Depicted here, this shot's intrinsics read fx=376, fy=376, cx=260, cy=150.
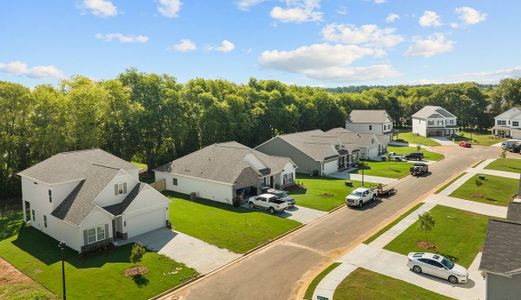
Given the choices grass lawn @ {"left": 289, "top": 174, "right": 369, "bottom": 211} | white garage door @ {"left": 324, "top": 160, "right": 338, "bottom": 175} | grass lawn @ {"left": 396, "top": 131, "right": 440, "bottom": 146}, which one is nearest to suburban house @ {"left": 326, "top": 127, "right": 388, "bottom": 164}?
white garage door @ {"left": 324, "top": 160, "right": 338, "bottom": 175}

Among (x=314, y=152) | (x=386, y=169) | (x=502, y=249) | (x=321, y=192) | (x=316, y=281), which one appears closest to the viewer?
(x=502, y=249)

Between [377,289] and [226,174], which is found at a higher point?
[226,174]

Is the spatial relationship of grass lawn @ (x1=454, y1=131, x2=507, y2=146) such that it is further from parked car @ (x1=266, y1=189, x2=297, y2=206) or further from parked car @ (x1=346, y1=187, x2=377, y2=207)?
parked car @ (x1=266, y1=189, x2=297, y2=206)

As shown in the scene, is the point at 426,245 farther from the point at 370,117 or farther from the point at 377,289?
the point at 370,117

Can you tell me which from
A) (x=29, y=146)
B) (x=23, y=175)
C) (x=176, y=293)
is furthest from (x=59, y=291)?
(x=29, y=146)

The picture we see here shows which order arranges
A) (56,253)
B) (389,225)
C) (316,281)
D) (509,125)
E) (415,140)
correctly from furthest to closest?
1. (509,125)
2. (415,140)
3. (389,225)
4. (56,253)
5. (316,281)

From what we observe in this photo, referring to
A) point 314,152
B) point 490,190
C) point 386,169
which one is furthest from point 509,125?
point 314,152
